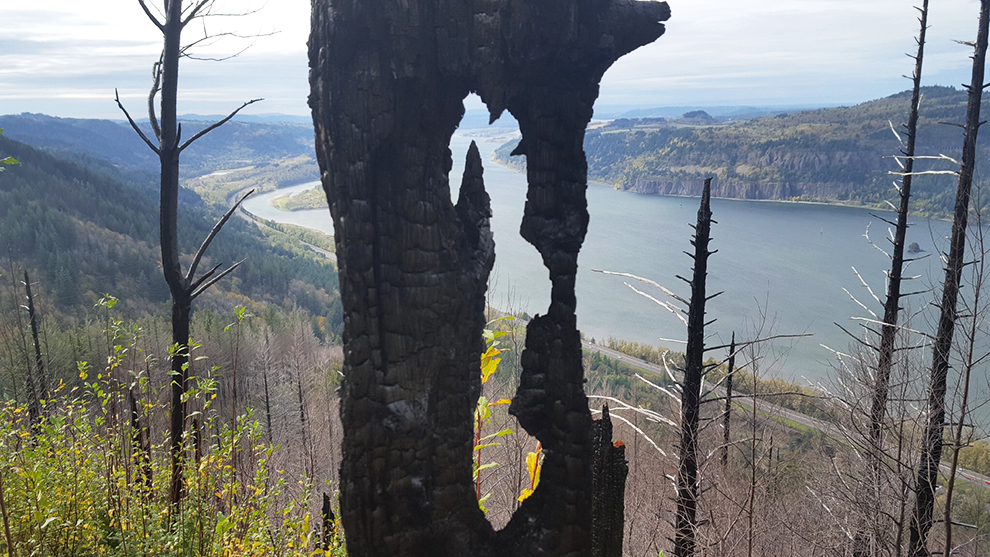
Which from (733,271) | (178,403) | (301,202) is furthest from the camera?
(301,202)

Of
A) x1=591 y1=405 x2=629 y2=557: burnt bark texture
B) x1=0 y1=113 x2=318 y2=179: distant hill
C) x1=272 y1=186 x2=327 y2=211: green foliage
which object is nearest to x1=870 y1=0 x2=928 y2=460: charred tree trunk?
x1=591 y1=405 x2=629 y2=557: burnt bark texture

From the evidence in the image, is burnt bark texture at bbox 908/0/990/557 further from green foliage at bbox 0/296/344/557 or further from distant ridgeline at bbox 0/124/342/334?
distant ridgeline at bbox 0/124/342/334

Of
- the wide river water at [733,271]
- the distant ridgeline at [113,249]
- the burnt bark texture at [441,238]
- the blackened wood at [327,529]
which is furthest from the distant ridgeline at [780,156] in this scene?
the blackened wood at [327,529]

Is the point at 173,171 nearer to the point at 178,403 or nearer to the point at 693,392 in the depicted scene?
the point at 178,403

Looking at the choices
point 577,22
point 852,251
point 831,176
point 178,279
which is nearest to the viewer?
point 577,22

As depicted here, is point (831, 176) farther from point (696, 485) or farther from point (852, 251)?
point (696, 485)

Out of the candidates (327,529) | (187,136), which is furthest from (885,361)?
(187,136)

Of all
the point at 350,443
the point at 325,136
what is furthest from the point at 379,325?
the point at 325,136
